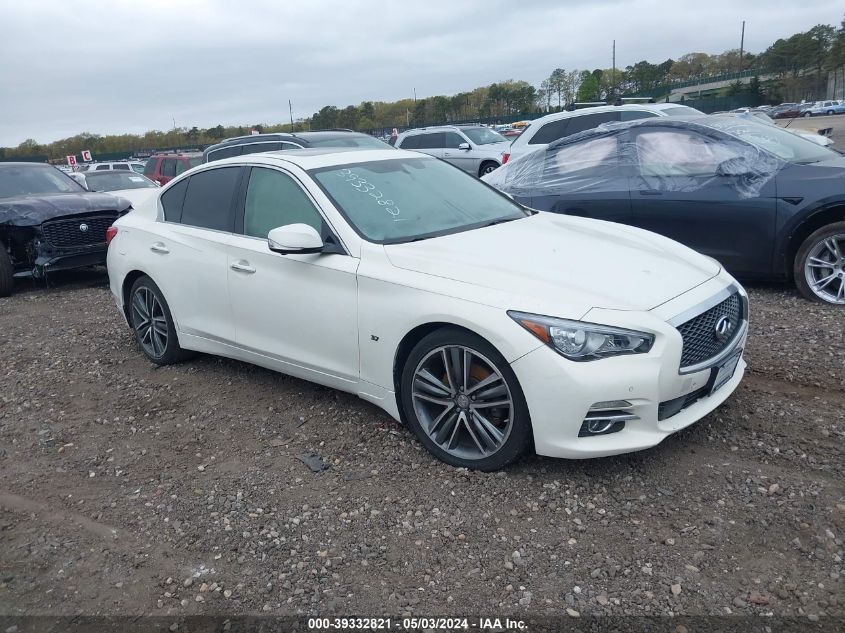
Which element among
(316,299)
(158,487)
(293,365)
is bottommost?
(158,487)

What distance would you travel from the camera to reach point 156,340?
555 centimetres

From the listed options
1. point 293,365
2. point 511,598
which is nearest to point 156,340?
point 293,365

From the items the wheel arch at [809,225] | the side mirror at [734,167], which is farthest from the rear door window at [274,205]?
the wheel arch at [809,225]

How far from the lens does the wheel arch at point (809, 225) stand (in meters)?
5.73

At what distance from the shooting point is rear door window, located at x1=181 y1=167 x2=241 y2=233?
4844mm

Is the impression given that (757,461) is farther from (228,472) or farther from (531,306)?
(228,472)

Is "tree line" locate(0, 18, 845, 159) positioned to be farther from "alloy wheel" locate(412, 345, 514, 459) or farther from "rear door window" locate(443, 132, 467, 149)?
"alloy wheel" locate(412, 345, 514, 459)

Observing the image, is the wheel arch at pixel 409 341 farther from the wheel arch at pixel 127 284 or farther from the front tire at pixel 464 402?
the wheel arch at pixel 127 284

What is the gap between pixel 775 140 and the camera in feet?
21.5

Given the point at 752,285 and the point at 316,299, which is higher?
the point at 316,299

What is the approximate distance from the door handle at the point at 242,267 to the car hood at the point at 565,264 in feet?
3.58

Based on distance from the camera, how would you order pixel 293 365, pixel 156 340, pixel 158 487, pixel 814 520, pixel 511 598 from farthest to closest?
pixel 156 340
pixel 293 365
pixel 158 487
pixel 814 520
pixel 511 598

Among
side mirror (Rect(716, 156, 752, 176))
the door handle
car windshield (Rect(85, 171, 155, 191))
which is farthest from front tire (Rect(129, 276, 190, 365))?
car windshield (Rect(85, 171, 155, 191))

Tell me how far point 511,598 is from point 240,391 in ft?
9.36
